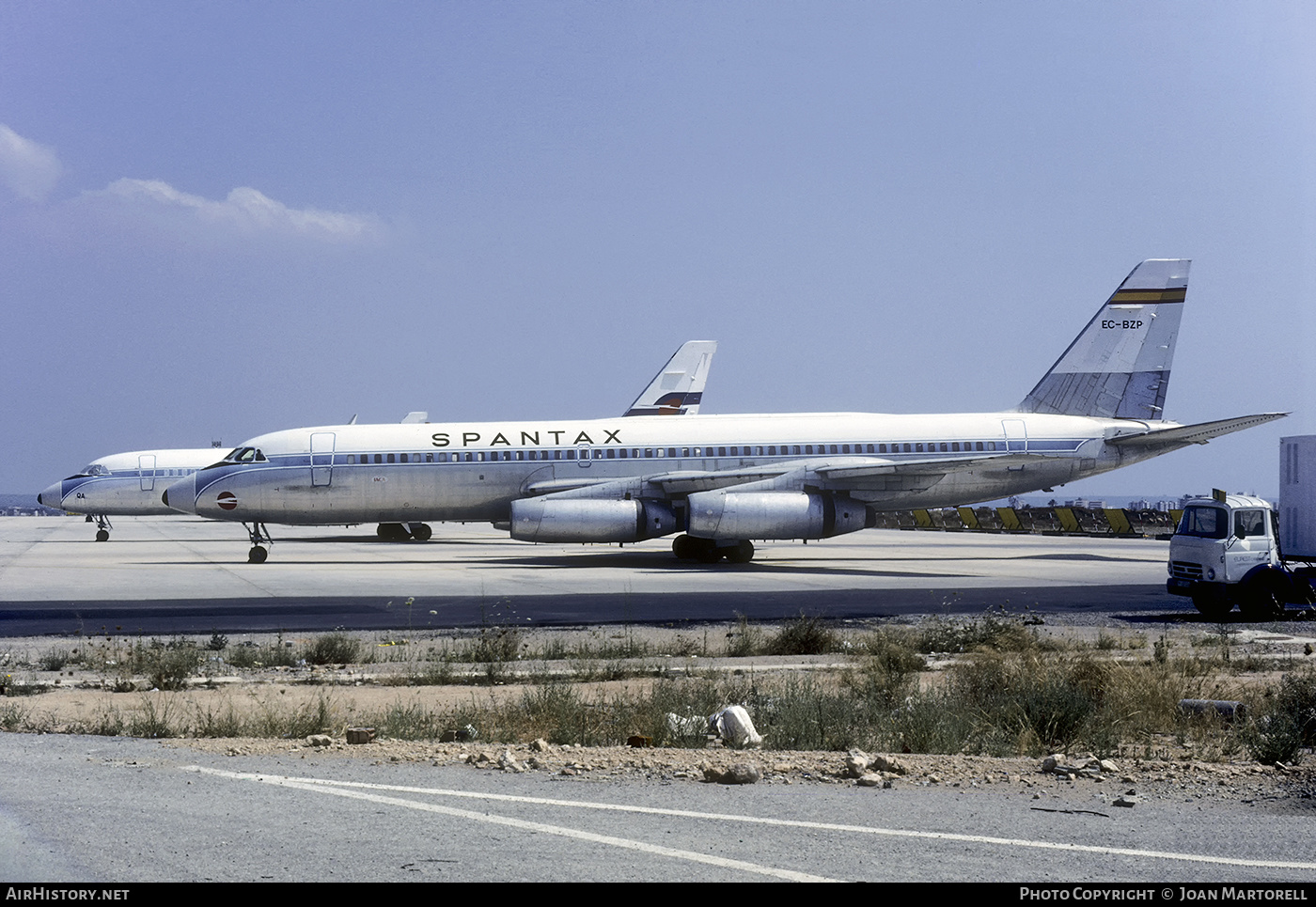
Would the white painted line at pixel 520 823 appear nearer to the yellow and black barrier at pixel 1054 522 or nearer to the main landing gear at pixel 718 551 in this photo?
the main landing gear at pixel 718 551

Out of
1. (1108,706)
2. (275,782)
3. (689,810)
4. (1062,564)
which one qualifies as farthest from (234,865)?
(1062,564)

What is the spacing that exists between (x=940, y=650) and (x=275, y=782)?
382 inches

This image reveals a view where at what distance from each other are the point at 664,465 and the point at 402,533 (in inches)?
760

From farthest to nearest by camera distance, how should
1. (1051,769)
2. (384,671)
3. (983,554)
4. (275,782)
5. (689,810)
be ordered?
(983,554), (384,671), (1051,769), (275,782), (689,810)

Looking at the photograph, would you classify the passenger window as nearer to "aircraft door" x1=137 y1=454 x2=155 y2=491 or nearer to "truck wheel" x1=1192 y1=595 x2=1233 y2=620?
"truck wheel" x1=1192 y1=595 x2=1233 y2=620

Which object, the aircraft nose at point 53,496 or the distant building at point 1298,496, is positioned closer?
the distant building at point 1298,496

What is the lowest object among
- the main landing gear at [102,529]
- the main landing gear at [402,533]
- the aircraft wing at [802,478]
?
the main landing gear at [402,533]

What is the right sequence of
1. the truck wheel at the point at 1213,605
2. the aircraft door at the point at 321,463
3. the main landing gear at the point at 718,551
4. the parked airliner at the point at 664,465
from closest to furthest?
the truck wheel at the point at 1213,605 → the parked airliner at the point at 664,465 → the aircraft door at the point at 321,463 → the main landing gear at the point at 718,551

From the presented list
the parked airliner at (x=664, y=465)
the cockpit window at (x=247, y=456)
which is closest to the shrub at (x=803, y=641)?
the parked airliner at (x=664, y=465)

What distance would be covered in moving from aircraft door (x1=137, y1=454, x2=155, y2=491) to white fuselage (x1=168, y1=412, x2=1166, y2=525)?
1574cm

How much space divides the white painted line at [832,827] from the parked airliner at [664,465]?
73.4ft

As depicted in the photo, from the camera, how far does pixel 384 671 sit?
13.3 metres

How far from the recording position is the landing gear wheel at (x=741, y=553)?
31.9 m
